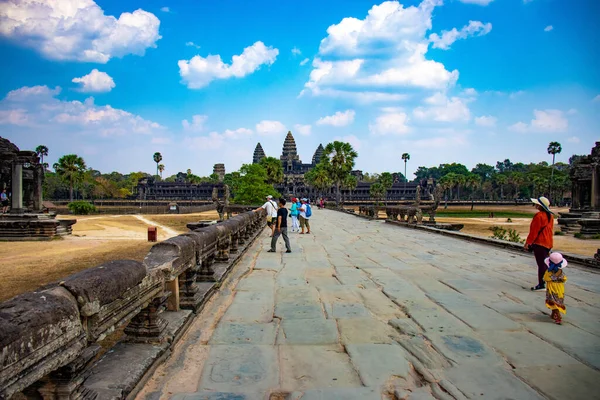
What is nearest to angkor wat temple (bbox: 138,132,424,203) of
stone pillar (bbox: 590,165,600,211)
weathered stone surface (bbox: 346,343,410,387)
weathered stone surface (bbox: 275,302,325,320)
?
stone pillar (bbox: 590,165,600,211)

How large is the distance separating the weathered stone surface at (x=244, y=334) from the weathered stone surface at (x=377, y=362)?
85 centimetres

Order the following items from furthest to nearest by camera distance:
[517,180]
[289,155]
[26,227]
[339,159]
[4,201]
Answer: [289,155] < [517,180] < [339,159] < [4,201] < [26,227]

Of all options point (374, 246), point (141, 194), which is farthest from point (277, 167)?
point (374, 246)

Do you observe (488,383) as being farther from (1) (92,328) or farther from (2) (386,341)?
(1) (92,328)

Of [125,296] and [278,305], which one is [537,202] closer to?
[278,305]

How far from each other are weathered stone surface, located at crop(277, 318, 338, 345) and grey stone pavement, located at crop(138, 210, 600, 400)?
0.06ft

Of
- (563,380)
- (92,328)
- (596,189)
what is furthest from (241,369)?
(596,189)

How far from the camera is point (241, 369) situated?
11.5ft

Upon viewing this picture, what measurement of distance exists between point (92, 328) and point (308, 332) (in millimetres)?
2421

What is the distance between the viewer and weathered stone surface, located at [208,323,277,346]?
13.7ft

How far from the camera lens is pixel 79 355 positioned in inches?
94.5

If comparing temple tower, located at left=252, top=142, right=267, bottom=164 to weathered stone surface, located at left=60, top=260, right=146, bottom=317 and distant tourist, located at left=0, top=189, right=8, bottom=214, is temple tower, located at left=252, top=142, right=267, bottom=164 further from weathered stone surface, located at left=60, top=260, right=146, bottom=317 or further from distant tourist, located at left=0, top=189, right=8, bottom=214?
weathered stone surface, located at left=60, top=260, right=146, bottom=317

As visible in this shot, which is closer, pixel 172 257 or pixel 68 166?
pixel 172 257

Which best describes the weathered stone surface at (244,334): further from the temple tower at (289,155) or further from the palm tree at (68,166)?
the temple tower at (289,155)
